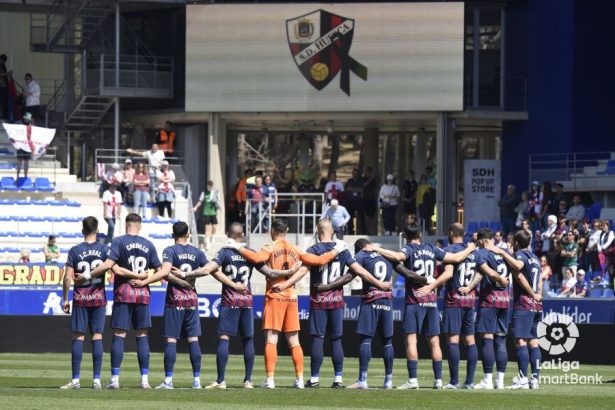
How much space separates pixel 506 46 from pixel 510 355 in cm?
1841

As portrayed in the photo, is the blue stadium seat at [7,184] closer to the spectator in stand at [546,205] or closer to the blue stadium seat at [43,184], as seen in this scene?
the blue stadium seat at [43,184]

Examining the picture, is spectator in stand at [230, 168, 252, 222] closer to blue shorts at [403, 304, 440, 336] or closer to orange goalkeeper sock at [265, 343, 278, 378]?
blue shorts at [403, 304, 440, 336]

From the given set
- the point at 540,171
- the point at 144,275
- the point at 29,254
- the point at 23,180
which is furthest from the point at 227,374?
the point at 540,171

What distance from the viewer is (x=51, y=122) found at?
45219mm

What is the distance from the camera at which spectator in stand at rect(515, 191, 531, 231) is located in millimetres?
38475

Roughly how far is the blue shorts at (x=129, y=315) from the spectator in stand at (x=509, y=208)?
2156 centimetres

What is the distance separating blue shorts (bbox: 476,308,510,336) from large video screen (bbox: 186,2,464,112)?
917 inches

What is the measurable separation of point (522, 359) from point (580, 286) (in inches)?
510

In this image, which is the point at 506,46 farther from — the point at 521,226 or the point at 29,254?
the point at 29,254

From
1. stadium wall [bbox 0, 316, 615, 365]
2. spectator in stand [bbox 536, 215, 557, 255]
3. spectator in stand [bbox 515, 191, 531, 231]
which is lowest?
stadium wall [bbox 0, 316, 615, 365]

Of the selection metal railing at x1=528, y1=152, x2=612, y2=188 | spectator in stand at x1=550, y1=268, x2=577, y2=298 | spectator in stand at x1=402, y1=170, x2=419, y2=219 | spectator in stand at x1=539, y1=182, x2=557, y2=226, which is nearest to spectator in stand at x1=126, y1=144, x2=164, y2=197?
spectator in stand at x1=402, y1=170, x2=419, y2=219

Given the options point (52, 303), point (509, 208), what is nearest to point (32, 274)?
point (52, 303)

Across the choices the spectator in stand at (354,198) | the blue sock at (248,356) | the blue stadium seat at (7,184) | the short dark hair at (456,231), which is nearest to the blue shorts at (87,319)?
the blue sock at (248,356)

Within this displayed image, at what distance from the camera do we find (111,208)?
122 ft
